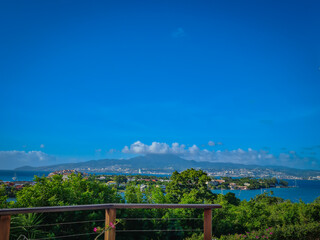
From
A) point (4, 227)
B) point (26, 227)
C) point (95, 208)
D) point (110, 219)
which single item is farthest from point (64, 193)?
point (4, 227)

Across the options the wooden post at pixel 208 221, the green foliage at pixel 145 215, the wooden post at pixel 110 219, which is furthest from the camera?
the green foliage at pixel 145 215

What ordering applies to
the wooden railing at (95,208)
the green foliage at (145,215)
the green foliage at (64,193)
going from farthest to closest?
1. the green foliage at (64,193)
2. the green foliage at (145,215)
3. the wooden railing at (95,208)

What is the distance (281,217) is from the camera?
262 inches

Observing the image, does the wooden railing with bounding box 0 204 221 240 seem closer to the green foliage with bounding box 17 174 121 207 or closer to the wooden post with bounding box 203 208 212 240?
the wooden post with bounding box 203 208 212 240

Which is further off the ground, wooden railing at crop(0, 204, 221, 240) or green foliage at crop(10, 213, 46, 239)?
wooden railing at crop(0, 204, 221, 240)

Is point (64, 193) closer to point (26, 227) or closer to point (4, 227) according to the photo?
point (26, 227)

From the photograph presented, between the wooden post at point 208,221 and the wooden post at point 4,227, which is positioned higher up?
the wooden post at point 4,227

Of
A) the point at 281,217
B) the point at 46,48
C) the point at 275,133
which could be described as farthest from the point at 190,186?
the point at 275,133

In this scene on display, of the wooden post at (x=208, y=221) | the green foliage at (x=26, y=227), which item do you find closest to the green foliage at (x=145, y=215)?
the green foliage at (x=26, y=227)

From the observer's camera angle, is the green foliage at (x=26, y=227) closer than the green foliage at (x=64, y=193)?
Yes

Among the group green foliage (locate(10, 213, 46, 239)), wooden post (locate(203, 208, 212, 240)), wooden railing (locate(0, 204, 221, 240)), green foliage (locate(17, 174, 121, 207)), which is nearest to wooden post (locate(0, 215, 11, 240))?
wooden railing (locate(0, 204, 221, 240))

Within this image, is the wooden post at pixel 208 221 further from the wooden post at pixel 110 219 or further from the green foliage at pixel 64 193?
the green foliage at pixel 64 193

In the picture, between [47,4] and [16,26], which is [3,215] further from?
[16,26]

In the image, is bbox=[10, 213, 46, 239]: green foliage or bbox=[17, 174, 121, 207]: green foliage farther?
bbox=[17, 174, 121, 207]: green foliage
